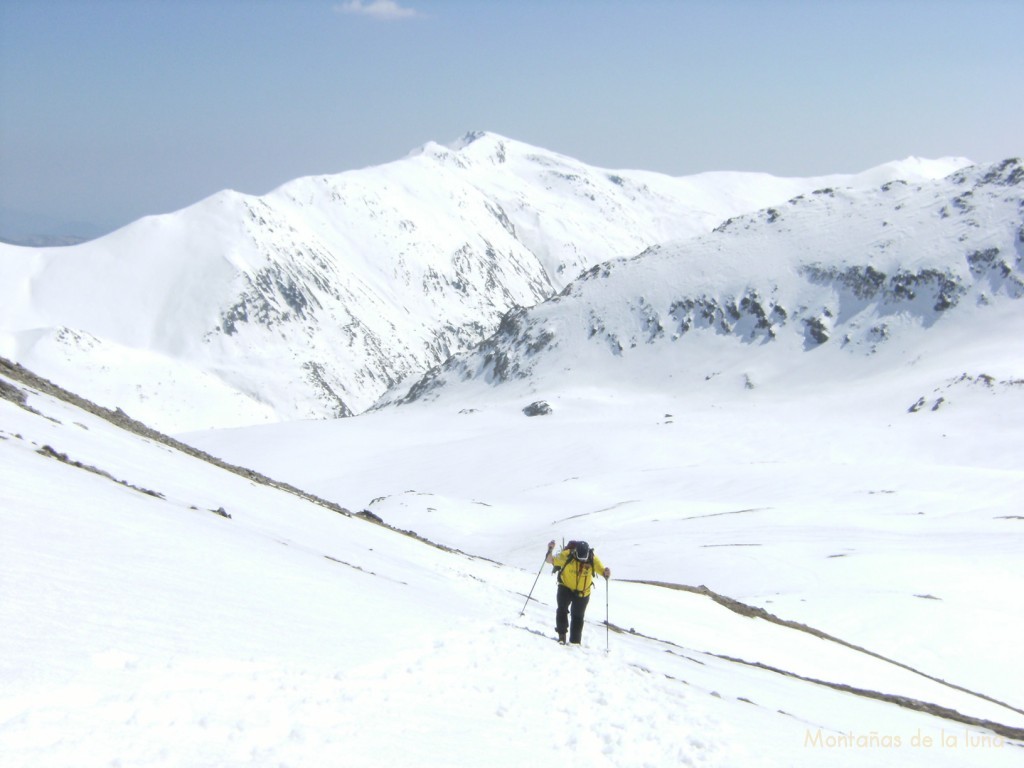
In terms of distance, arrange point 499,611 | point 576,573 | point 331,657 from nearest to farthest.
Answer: point 331,657, point 576,573, point 499,611

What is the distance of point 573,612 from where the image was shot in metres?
13.7

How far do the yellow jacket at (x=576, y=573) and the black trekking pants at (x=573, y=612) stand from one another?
0.10 meters

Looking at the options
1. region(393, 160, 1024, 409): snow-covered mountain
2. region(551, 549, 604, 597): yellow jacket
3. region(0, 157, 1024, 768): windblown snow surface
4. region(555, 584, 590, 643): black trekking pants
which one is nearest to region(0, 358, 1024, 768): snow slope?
region(0, 157, 1024, 768): windblown snow surface

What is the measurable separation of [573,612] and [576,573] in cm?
73

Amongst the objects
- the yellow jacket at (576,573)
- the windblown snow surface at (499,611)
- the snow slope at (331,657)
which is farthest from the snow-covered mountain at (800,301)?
the yellow jacket at (576,573)

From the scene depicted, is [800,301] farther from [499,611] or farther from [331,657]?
[331,657]

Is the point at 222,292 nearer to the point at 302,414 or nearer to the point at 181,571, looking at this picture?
the point at 302,414

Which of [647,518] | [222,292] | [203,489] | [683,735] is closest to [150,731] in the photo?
[683,735]

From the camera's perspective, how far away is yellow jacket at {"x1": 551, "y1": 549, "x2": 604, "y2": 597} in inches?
534

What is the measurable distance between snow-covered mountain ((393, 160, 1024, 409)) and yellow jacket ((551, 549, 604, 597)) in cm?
10156

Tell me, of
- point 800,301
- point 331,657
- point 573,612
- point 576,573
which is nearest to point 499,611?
point 573,612

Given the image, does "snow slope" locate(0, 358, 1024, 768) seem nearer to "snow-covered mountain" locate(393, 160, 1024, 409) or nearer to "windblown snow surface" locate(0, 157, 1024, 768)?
"windblown snow surface" locate(0, 157, 1024, 768)

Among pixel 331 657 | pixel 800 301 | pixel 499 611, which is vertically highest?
pixel 800 301

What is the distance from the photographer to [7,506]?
950 centimetres
